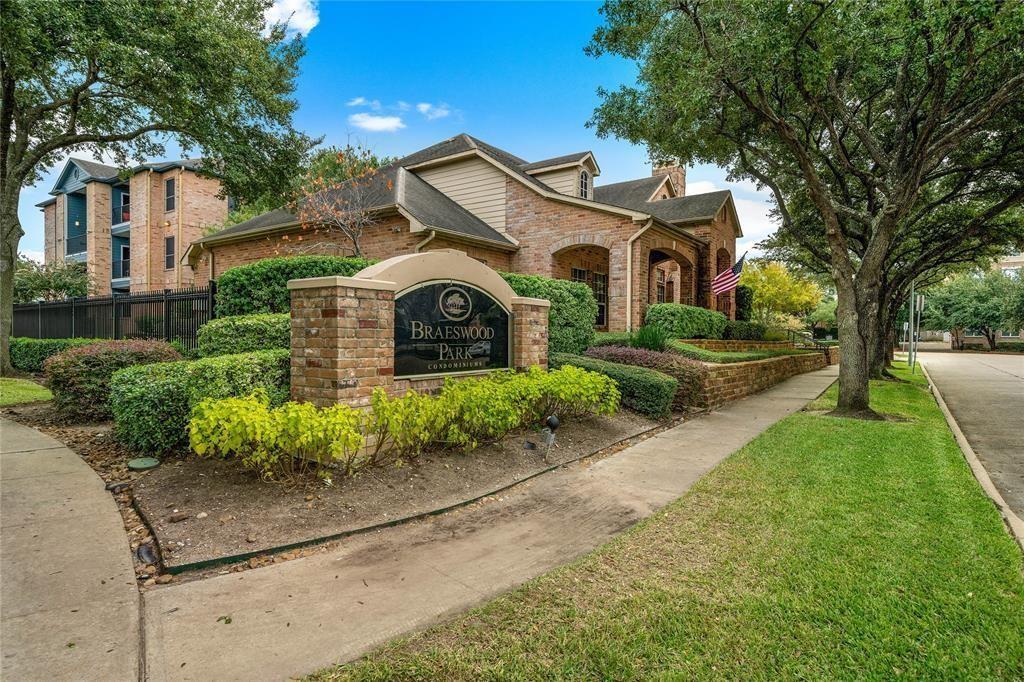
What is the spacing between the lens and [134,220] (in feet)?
95.6

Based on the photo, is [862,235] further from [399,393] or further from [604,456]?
[399,393]

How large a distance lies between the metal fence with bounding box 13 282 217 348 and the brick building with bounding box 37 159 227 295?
10230 mm

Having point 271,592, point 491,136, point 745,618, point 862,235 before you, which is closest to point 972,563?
point 745,618

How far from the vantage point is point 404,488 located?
193 inches

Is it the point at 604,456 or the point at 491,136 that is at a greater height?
the point at 491,136

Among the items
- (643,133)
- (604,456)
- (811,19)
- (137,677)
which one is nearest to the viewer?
(137,677)

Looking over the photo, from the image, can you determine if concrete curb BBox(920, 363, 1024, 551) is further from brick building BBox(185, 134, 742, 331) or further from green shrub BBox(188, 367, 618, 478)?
brick building BBox(185, 134, 742, 331)

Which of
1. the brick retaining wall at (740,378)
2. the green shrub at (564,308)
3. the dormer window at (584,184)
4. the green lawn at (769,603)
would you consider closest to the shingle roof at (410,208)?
the dormer window at (584,184)

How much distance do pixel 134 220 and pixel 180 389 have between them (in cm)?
3066

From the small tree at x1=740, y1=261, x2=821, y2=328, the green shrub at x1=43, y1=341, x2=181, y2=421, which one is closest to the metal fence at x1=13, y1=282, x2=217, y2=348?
the green shrub at x1=43, y1=341, x2=181, y2=421

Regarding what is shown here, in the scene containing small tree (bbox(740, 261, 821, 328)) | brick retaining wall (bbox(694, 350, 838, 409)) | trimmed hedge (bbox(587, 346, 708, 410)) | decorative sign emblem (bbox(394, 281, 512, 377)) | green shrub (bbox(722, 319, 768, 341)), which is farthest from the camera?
small tree (bbox(740, 261, 821, 328))

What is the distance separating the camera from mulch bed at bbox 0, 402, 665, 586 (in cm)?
368

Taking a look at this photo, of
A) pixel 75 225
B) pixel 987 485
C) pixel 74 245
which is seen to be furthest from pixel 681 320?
pixel 75 225

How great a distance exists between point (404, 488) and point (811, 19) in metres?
9.21
